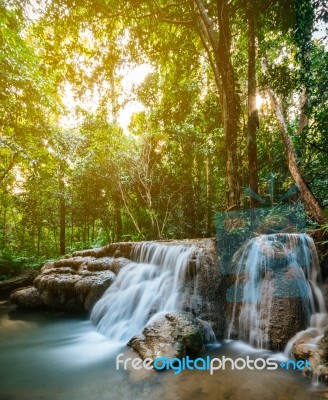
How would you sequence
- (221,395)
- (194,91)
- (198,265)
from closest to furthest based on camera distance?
(221,395) < (198,265) < (194,91)

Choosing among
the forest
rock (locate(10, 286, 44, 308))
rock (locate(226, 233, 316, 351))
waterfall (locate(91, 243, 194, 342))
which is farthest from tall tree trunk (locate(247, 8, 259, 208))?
rock (locate(10, 286, 44, 308))

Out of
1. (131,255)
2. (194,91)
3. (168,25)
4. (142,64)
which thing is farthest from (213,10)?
(131,255)

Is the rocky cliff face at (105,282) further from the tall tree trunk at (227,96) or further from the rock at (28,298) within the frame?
the tall tree trunk at (227,96)

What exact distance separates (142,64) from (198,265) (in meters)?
6.25

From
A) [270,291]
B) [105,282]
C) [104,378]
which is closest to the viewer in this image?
[104,378]

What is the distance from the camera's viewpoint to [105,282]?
6.91 meters

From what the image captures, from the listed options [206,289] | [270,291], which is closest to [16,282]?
[206,289]

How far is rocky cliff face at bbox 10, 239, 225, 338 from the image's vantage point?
5.17 meters

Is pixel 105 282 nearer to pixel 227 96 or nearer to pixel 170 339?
pixel 170 339

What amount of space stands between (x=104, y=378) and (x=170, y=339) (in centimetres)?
107

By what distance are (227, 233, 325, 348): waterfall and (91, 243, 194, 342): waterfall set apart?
1.24m

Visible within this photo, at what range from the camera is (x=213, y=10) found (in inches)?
289

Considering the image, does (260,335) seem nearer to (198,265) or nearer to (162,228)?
(198,265)

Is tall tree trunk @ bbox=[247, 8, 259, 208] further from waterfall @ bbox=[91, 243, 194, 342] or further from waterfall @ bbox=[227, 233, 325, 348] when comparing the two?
waterfall @ bbox=[91, 243, 194, 342]
